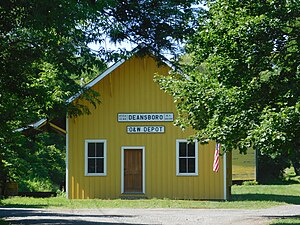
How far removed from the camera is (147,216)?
21047mm

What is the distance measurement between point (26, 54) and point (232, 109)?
204 inches

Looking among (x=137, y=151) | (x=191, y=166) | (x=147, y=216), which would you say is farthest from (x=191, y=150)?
(x=147, y=216)

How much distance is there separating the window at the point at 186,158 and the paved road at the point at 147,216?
5892 millimetres

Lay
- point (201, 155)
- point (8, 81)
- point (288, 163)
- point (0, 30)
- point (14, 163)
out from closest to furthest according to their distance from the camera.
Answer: point (0, 30), point (8, 81), point (14, 163), point (201, 155), point (288, 163)

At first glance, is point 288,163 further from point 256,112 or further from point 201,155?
point 256,112

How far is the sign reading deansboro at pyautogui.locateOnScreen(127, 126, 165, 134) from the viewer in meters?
30.0

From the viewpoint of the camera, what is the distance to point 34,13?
1091cm

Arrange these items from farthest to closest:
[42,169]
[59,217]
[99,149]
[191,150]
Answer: [42,169]
[99,149]
[191,150]
[59,217]

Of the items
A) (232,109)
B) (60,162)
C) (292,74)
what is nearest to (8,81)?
(232,109)

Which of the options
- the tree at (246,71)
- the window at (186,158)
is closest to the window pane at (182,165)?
the window at (186,158)

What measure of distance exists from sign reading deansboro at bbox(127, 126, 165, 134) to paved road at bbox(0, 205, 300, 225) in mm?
6179

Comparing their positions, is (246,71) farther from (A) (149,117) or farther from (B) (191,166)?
(B) (191,166)

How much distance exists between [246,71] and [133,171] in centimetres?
1371

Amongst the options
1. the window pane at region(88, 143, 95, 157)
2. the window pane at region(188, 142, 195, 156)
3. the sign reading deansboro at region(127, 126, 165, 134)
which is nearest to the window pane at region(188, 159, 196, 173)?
the window pane at region(188, 142, 195, 156)
